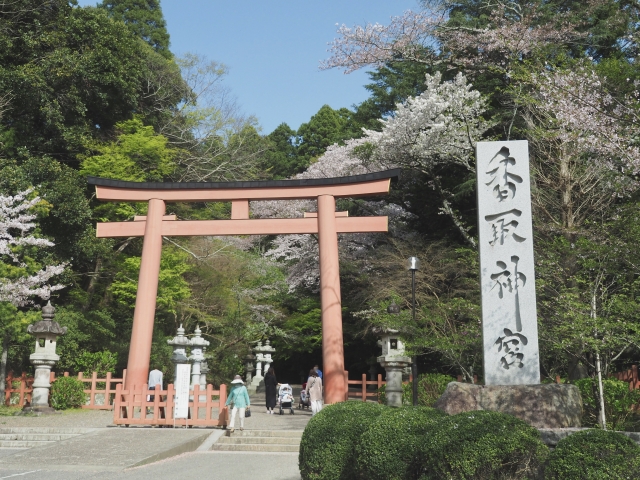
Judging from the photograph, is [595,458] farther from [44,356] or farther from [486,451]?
[44,356]

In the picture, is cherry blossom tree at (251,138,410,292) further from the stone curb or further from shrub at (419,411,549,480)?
shrub at (419,411,549,480)

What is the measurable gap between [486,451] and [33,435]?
31.5ft

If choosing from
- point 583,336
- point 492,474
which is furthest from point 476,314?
point 492,474

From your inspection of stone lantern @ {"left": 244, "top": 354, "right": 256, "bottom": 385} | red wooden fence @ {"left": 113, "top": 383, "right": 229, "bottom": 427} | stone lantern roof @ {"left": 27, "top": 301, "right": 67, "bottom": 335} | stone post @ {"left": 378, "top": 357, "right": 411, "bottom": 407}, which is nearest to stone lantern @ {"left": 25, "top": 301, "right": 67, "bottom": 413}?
stone lantern roof @ {"left": 27, "top": 301, "right": 67, "bottom": 335}

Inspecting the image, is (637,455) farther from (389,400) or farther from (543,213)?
(543,213)

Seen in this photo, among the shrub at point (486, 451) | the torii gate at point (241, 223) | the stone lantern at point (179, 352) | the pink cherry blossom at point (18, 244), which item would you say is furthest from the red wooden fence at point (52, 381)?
the shrub at point (486, 451)

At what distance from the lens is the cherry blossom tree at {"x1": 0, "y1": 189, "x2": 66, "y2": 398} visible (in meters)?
16.1

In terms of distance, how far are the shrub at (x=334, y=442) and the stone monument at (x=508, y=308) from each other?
1166mm

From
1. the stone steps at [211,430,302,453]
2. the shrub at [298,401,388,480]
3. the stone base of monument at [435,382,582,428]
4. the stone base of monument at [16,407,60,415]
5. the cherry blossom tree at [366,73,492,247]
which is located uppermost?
the cherry blossom tree at [366,73,492,247]

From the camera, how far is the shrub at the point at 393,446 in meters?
5.55

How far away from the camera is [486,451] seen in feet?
16.3

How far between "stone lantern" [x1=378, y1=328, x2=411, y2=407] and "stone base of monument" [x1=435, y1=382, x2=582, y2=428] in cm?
740

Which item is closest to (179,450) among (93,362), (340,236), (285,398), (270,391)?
(270,391)

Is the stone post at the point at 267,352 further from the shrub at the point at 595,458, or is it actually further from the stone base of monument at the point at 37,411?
the shrub at the point at 595,458
